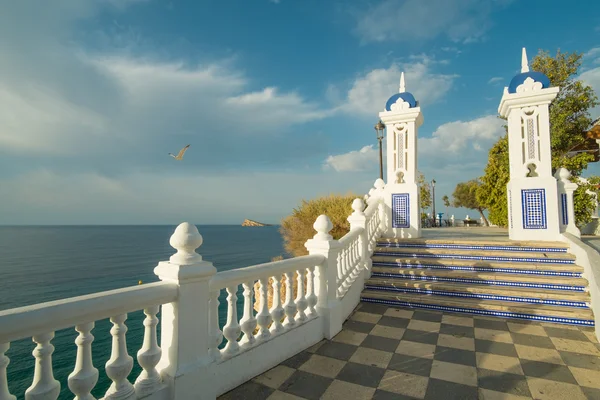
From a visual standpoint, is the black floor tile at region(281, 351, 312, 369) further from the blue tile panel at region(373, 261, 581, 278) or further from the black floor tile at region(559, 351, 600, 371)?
the blue tile panel at region(373, 261, 581, 278)

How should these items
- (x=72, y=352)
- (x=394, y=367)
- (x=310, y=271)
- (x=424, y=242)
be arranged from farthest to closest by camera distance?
(x=72, y=352) < (x=424, y=242) < (x=310, y=271) < (x=394, y=367)

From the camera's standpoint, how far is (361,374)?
3.00 metres

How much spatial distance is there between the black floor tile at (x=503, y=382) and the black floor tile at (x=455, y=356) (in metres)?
0.18

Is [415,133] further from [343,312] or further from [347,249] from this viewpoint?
[343,312]

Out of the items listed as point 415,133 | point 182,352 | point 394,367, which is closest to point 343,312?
point 394,367

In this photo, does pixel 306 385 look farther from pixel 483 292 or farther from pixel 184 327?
pixel 483 292

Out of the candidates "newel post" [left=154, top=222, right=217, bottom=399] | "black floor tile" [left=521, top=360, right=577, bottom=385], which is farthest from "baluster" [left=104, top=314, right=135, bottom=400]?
"black floor tile" [left=521, top=360, right=577, bottom=385]

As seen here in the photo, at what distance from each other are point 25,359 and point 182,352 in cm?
1446

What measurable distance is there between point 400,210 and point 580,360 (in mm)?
4732

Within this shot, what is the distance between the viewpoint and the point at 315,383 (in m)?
2.84

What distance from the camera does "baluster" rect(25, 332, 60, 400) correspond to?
5.15ft

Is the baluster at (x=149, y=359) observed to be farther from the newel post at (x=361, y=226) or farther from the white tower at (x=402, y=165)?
the white tower at (x=402, y=165)

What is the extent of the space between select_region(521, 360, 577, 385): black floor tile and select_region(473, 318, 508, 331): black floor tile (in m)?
1.00

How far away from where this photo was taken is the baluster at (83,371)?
1.75 meters
